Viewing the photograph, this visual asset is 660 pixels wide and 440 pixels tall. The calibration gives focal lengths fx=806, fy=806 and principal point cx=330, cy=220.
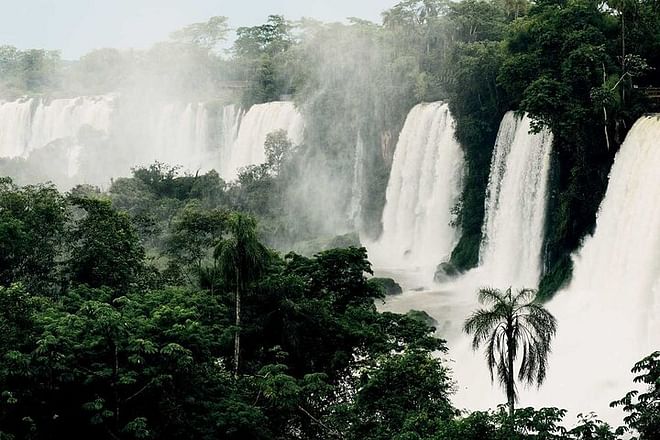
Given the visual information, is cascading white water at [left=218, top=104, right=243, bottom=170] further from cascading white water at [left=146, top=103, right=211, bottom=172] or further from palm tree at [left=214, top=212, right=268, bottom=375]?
palm tree at [left=214, top=212, right=268, bottom=375]

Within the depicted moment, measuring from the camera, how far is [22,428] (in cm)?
1159

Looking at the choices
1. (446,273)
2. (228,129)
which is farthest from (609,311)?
(228,129)

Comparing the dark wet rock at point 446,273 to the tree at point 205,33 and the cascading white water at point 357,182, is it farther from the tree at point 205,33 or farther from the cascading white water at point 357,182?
the tree at point 205,33

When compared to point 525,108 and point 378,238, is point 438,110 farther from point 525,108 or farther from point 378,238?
point 525,108

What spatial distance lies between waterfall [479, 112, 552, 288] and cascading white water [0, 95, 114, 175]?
3668 centimetres

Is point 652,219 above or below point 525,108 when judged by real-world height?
below

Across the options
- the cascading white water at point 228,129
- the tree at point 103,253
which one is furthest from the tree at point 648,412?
the cascading white water at point 228,129

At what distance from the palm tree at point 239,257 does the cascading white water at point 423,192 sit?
717 inches

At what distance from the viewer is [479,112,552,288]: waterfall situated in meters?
26.5

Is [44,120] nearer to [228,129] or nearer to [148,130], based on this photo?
[148,130]

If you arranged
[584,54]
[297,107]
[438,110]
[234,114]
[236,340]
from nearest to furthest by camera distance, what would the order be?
[236,340] < [584,54] < [438,110] < [297,107] < [234,114]

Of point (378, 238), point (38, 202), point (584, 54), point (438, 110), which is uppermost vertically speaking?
point (584, 54)

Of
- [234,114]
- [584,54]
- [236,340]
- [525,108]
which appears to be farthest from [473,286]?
[234,114]

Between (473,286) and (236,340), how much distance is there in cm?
1461
